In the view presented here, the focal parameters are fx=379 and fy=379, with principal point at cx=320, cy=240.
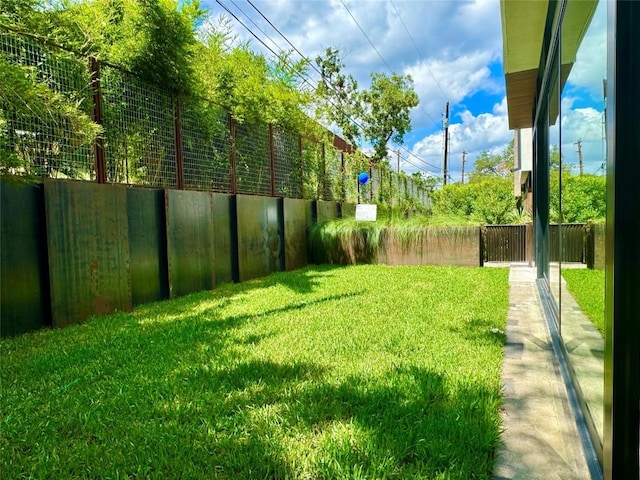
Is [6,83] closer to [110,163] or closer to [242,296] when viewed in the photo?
[110,163]

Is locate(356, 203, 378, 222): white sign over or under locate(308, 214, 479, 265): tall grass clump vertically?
over

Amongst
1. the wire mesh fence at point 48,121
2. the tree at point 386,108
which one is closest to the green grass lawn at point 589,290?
the wire mesh fence at point 48,121

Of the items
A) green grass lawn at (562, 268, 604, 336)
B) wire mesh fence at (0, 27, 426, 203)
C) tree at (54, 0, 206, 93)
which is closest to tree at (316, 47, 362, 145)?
wire mesh fence at (0, 27, 426, 203)

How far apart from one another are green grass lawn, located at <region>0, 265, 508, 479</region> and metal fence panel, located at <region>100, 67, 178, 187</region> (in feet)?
5.94

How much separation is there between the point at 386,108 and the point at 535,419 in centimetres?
1660

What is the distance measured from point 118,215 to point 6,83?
6.46 ft

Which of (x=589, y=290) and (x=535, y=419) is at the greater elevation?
(x=589, y=290)

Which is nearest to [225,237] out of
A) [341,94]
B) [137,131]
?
[137,131]

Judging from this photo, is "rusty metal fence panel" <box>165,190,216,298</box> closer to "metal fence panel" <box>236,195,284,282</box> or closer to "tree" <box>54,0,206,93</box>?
"metal fence panel" <box>236,195,284,282</box>

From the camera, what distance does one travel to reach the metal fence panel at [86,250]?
3.50 m

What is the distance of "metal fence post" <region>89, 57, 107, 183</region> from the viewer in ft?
12.7

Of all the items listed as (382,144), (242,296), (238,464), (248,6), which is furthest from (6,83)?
(382,144)

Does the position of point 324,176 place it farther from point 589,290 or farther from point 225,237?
point 589,290

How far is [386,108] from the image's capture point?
55.2 ft
